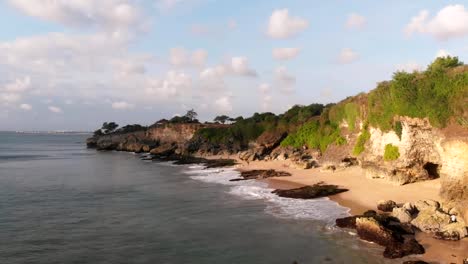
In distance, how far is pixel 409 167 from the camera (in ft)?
86.2

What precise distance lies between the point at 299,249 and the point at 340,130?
29063mm

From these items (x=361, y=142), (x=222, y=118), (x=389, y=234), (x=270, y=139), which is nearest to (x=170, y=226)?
(x=389, y=234)

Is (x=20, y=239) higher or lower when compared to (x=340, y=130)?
lower

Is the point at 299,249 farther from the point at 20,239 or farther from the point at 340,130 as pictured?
the point at 340,130

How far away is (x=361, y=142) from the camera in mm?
35250

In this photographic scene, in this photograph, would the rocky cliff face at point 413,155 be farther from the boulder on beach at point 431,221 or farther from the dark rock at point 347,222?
the dark rock at point 347,222

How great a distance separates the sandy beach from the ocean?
66.1 inches

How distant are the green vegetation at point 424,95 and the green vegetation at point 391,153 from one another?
Result: 1465 mm

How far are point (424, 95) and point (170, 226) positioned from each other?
57.5ft

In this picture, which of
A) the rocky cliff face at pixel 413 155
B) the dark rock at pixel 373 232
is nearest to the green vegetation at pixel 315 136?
the rocky cliff face at pixel 413 155

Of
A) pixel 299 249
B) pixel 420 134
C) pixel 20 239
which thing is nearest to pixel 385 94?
pixel 420 134

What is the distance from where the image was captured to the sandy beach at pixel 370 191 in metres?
15.1

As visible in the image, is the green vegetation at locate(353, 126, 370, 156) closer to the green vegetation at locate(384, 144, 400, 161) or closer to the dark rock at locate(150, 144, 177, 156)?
the green vegetation at locate(384, 144, 400, 161)

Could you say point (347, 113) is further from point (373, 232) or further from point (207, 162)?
point (373, 232)
